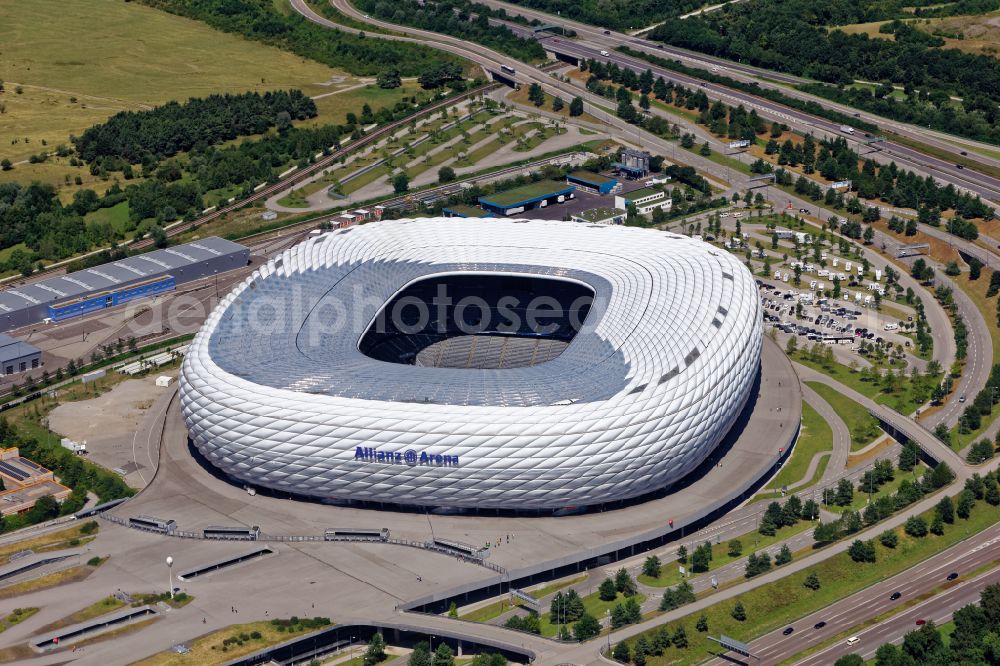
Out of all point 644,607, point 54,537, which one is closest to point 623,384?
point 644,607

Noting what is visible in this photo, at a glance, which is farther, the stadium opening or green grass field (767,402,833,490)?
the stadium opening

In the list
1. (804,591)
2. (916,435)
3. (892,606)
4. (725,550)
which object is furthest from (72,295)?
(892,606)

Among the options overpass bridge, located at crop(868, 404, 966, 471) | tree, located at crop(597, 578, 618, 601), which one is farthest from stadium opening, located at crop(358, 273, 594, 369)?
tree, located at crop(597, 578, 618, 601)

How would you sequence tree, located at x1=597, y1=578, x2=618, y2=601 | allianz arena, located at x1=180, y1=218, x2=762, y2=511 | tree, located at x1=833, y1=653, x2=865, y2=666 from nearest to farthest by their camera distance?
tree, located at x1=833, y1=653, x2=865, y2=666, tree, located at x1=597, y1=578, x2=618, y2=601, allianz arena, located at x1=180, y1=218, x2=762, y2=511

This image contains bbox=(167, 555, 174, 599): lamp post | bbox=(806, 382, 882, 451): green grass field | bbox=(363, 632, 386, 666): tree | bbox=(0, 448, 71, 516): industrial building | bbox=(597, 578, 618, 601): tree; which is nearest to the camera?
bbox=(363, 632, 386, 666): tree

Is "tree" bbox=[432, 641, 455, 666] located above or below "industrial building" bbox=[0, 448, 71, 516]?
above

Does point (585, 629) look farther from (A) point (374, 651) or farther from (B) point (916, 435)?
(B) point (916, 435)

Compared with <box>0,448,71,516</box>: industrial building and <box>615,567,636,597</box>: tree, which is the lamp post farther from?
<box>615,567,636,597</box>: tree
